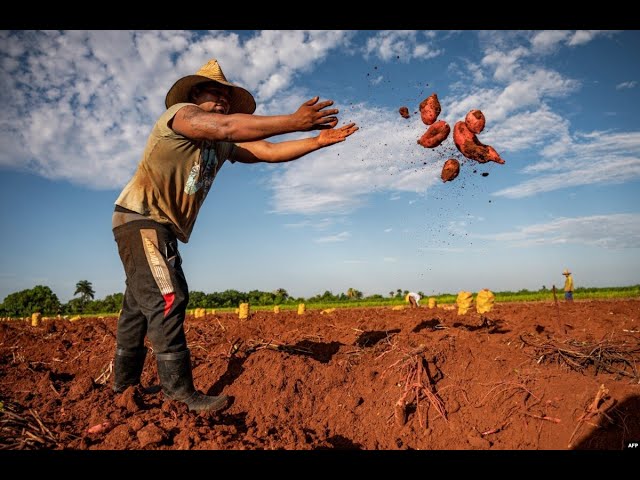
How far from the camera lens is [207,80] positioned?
10.3 feet

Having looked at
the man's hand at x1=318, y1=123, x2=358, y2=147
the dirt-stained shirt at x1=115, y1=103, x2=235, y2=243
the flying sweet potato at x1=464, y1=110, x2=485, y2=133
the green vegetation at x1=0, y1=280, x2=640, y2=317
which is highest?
the flying sweet potato at x1=464, y1=110, x2=485, y2=133

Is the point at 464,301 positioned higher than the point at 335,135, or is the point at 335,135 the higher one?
the point at 335,135

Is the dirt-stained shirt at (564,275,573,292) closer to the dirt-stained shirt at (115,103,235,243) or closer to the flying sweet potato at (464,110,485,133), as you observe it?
the flying sweet potato at (464,110,485,133)

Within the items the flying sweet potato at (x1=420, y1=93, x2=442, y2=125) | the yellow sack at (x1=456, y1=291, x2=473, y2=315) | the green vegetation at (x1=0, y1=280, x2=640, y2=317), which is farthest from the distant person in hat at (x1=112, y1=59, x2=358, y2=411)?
the green vegetation at (x1=0, y1=280, x2=640, y2=317)

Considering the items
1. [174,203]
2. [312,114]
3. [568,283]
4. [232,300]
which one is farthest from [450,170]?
[232,300]

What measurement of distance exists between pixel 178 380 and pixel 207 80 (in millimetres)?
2138

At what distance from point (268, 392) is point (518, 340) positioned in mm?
2212

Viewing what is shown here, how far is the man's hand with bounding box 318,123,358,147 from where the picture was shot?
3.00 m

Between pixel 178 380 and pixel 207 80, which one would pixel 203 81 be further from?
pixel 178 380

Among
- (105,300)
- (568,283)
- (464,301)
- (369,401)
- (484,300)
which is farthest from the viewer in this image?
(105,300)

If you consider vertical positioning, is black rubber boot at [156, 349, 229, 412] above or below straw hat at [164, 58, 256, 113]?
below

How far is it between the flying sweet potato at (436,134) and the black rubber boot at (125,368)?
3.53m
